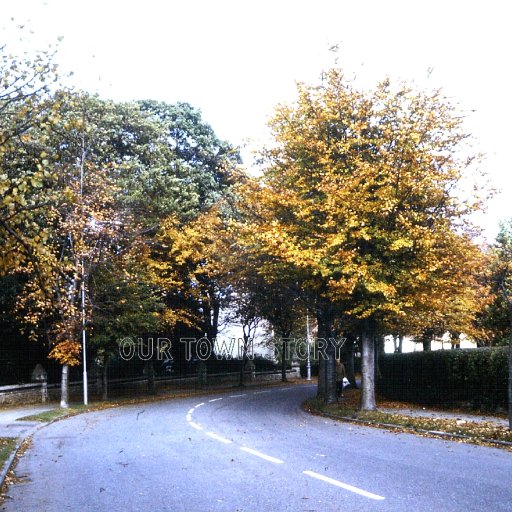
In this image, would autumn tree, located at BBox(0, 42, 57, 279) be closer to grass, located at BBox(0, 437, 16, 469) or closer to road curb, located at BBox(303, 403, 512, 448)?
grass, located at BBox(0, 437, 16, 469)

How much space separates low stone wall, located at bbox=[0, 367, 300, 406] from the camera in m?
25.5

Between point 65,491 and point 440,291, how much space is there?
44.8 ft

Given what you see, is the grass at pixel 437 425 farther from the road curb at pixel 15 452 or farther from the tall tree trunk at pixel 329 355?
the road curb at pixel 15 452

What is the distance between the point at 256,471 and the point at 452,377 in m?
13.5

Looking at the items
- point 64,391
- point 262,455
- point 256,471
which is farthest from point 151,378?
point 256,471

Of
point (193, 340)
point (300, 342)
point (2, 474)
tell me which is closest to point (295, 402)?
point (193, 340)

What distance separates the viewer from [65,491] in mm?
8148

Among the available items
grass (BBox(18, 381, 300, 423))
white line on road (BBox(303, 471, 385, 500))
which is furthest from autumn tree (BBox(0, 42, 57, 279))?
grass (BBox(18, 381, 300, 423))

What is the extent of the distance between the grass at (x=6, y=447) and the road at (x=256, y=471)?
1.04ft

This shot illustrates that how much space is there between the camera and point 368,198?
60.8 feet

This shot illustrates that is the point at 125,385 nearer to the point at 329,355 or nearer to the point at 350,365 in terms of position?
the point at 350,365

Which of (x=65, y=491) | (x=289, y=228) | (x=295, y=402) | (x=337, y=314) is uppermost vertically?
(x=289, y=228)

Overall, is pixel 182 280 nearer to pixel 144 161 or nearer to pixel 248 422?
pixel 144 161

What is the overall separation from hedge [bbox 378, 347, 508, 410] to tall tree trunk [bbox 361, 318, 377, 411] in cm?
308
